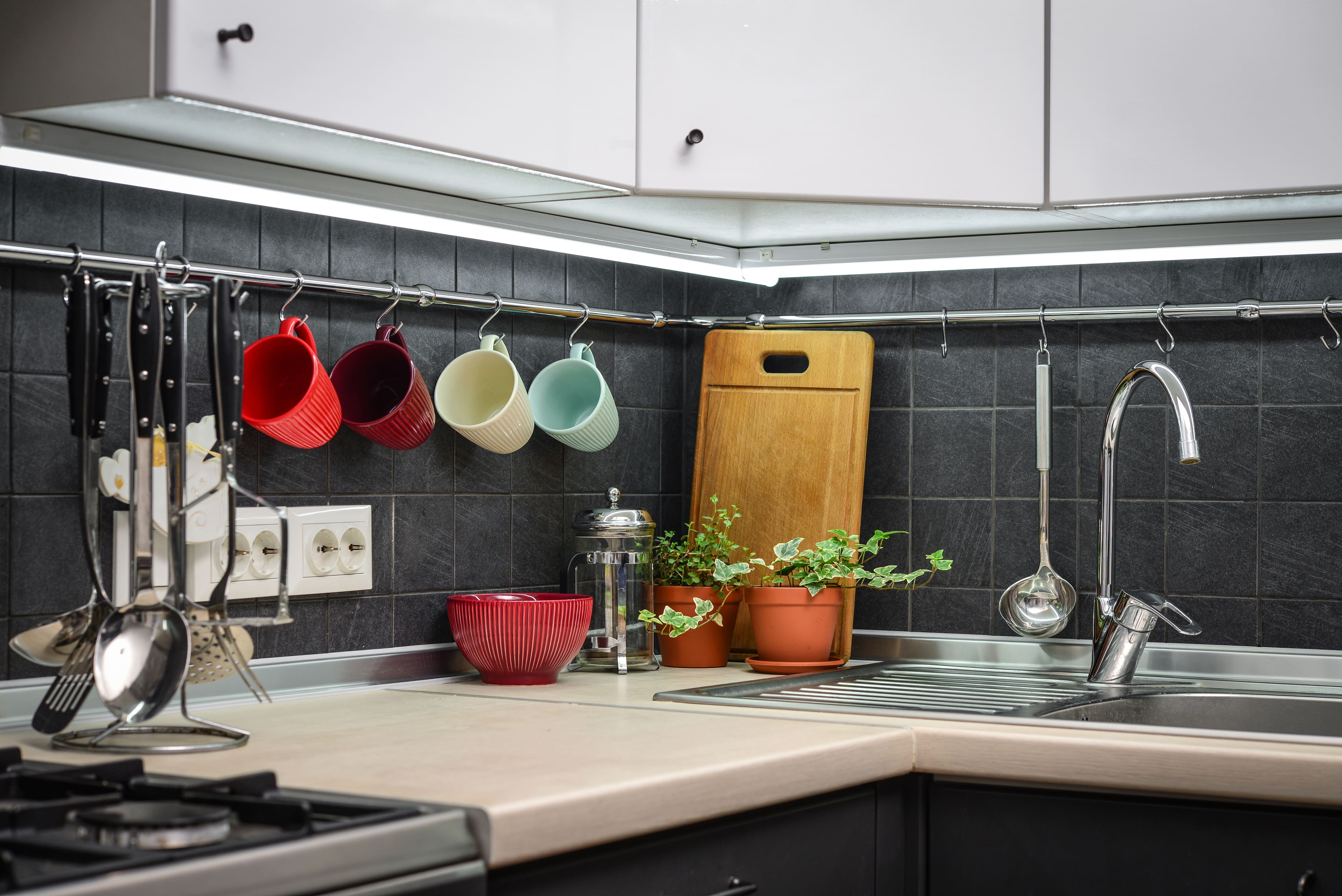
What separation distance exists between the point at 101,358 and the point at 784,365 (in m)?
1.12

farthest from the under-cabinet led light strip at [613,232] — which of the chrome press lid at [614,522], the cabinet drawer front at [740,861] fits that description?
the cabinet drawer front at [740,861]

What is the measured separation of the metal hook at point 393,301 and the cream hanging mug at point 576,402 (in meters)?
0.26

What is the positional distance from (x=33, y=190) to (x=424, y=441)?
0.56 metres

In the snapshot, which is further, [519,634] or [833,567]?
[833,567]

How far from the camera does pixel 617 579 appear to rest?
1.89 m

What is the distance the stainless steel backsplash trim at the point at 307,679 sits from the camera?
4.56 feet

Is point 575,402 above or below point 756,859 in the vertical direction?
above

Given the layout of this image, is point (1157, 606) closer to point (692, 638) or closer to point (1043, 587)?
point (1043, 587)

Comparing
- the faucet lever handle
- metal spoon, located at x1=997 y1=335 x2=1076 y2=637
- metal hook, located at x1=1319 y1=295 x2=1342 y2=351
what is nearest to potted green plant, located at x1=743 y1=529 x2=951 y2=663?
metal spoon, located at x1=997 y1=335 x2=1076 y2=637

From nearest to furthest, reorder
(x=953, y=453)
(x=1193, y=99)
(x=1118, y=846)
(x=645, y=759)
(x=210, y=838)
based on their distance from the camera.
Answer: (x=210, y=838), (x=645, y=759), (x=1118, y=846), (x=1193, y=99), (x=953, y=453)

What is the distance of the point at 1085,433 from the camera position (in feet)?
6.58

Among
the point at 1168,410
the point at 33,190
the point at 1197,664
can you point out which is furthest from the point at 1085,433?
the point at 33,190

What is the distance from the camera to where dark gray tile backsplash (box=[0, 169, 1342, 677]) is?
5.57 ft

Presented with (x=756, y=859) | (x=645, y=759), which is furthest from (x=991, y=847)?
(x=645, y=759)
